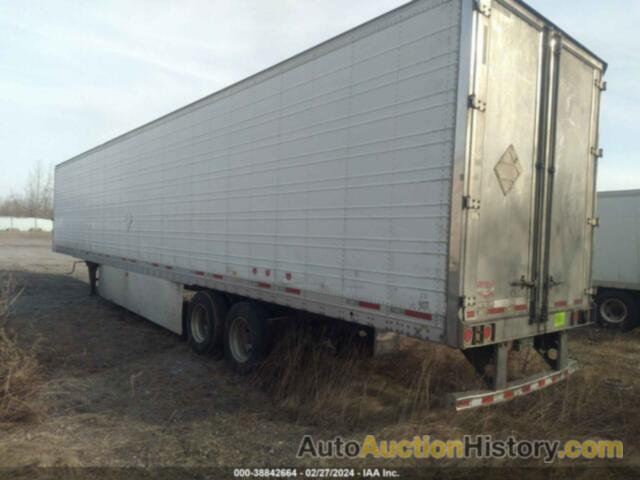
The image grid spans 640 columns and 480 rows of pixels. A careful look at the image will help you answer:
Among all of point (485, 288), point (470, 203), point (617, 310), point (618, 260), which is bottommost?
point (617, 310)

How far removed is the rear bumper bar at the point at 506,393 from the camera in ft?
13.6

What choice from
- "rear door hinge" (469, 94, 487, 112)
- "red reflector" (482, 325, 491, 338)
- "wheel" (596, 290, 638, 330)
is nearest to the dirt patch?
"red reflector" (482, 325, 491, 338)

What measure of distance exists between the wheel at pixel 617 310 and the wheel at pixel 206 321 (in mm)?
8714

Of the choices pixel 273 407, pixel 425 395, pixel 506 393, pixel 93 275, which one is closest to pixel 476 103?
pixel 506 393

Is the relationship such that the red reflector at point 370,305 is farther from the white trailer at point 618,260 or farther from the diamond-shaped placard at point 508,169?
the white trailer at point 618,260

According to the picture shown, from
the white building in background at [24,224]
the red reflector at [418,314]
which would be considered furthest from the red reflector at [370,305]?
the white building in background at [24,224]

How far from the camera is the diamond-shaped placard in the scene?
4238mm

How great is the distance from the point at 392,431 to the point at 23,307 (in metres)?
10.1

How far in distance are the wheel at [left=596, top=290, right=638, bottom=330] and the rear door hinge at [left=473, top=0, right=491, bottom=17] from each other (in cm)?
904

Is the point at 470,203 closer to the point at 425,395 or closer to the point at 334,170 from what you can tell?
the point at 334,170

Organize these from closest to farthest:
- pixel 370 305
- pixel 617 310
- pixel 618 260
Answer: pixel 370 305, pixel 618 260, pixel 617 310

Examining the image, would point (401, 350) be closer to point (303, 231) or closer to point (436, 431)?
point (436, 431)

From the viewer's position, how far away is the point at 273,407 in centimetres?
550

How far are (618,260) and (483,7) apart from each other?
8772 mm
